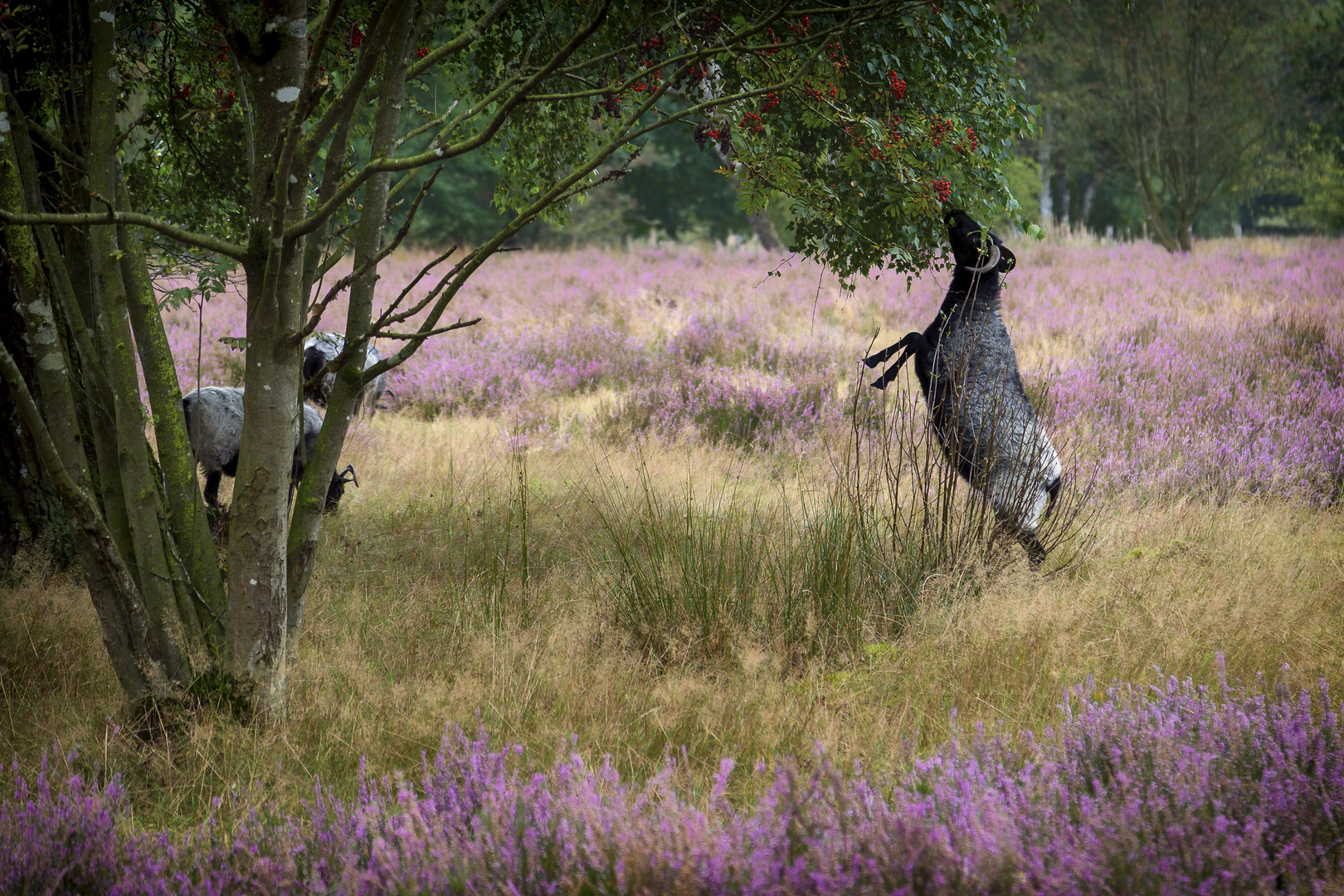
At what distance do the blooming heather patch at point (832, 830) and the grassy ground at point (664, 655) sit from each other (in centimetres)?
29

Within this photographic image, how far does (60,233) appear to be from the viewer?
3582mm

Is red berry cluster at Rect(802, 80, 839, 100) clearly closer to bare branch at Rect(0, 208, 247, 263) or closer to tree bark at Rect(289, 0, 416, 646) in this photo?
tree bark at Rect(289, 0, 416, 646)

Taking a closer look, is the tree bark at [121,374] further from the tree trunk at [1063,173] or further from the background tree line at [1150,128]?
the tree trunk at [1063,173]

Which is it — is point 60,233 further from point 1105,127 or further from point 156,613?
point 1105,127

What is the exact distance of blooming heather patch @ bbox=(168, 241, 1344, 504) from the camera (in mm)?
6324

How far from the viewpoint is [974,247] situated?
3.99 metres

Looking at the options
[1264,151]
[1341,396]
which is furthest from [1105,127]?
[1341,396]

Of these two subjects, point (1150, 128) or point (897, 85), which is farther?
point (1150, 128)

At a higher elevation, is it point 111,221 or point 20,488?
point 111,221

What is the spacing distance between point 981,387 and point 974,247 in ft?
2.08

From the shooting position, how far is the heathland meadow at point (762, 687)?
1.76 meters

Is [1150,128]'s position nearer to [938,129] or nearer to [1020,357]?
[1020,357]

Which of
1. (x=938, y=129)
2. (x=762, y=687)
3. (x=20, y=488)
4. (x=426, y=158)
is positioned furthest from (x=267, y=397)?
(x=938, y=129)

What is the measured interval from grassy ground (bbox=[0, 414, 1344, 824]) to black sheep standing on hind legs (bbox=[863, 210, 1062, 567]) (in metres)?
0.38
